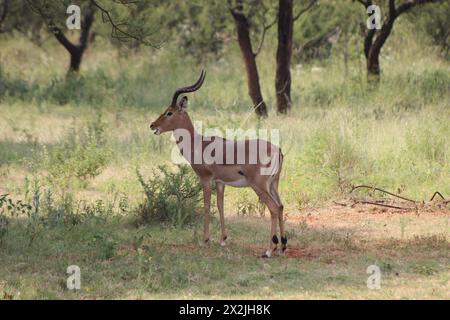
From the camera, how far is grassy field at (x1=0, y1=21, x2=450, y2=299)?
7.32m

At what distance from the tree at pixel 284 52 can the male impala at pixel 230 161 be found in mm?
7109

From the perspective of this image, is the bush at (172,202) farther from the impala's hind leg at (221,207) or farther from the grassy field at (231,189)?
the impala's hind leg at (221,207)

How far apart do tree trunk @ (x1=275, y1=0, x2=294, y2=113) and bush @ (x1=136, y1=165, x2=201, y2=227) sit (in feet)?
20.3

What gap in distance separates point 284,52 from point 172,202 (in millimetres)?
7025

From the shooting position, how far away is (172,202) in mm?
9516

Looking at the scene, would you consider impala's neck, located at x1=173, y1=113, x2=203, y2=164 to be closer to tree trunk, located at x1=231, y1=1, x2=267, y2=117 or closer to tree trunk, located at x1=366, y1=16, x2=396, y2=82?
tree trunk, located at x1=231, y1=1, x2=267, y2=117

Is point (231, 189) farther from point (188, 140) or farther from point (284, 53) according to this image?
point (284, 53)

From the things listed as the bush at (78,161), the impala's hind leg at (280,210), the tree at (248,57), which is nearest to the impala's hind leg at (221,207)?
the impala's hind leg at (280,210)

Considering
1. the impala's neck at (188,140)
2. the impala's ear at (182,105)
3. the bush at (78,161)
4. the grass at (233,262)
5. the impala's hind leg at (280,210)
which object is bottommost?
the grass at (233,262)

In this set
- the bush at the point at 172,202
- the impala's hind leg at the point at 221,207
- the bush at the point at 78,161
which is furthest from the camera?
the bush at the point at 78,161

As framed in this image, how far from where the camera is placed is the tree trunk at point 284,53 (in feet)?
51.4

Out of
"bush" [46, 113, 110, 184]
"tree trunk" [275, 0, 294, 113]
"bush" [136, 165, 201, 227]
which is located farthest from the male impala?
"tree trunk" [275, 0, 294, 113]

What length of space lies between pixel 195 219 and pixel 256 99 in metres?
6.53
